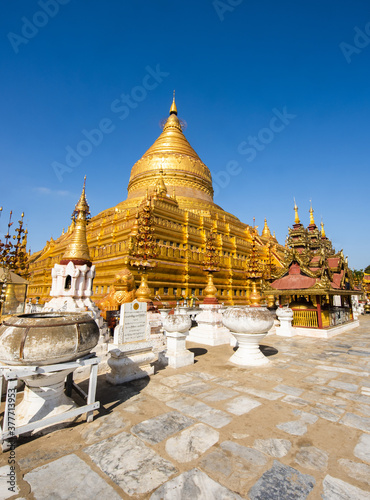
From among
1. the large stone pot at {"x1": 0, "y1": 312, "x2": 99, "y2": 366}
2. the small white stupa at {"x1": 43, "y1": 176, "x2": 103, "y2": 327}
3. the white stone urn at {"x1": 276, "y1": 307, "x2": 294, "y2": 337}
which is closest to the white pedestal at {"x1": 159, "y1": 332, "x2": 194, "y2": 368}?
the large stone pot at {"x1": 0, "y1": 312, "x2": 99, "y2": 366}

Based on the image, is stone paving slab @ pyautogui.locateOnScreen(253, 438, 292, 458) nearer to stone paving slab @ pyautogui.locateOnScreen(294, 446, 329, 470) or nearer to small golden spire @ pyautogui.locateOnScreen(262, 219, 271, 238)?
stone paving slab @ pyautogui.locateOnScreen(294, 446, 329, 470)

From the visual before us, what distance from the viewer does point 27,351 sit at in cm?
337

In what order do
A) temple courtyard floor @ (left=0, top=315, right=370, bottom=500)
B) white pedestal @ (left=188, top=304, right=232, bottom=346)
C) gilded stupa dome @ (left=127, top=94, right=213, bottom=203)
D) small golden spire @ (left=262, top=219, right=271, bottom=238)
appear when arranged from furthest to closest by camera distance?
small golden spire @ (left=262, top=219, right=271, bottom=238), gilded stupa dome @ (left=127, top=94, right=213, bottom=203), white pedestal @ (left=188, top=304, right=232, bottom=346), temple courtyard floor @ (left=0, top=315, right=370, bottom=500)

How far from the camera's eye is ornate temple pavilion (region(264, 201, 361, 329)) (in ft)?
43.3

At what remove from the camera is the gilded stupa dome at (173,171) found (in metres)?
31.8

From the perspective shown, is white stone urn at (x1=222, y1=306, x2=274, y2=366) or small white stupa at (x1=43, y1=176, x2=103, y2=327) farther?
small white stupa at (x1=43, y1=176, x2=103, y2=327)

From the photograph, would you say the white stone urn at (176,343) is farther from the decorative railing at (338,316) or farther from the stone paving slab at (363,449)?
the decorative railing at (338,316)

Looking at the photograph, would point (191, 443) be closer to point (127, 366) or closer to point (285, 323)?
point (127, 366)

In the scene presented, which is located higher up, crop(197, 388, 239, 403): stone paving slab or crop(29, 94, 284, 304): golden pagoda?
crop(29, 94, 284, 304): golden pagoda

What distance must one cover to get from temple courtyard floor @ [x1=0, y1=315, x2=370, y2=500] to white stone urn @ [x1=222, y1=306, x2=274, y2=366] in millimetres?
1376

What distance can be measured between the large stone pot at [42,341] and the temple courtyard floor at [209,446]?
1033mm

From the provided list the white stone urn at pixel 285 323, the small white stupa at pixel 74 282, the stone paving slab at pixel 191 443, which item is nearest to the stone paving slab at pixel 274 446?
the stone paving slab at pixel 191 443

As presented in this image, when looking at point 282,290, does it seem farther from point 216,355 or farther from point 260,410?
point 260,410

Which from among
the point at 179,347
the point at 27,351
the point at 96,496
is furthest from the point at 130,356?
the point at 96,496
